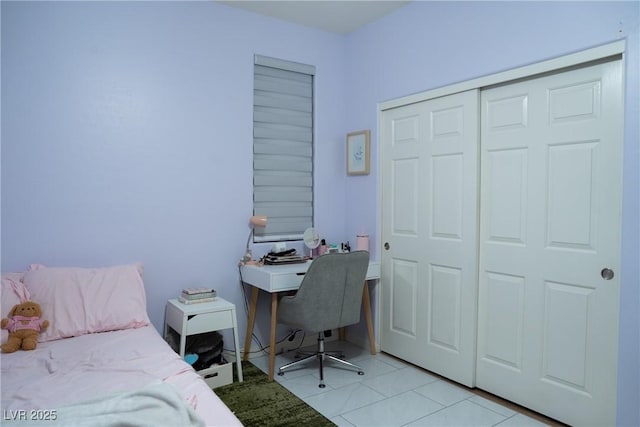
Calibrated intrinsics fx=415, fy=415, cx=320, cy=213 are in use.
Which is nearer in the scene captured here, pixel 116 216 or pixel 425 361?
pixel 116 216

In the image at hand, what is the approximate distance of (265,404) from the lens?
257cm

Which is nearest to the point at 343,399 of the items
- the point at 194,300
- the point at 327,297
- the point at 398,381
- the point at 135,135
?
the point at 398,381

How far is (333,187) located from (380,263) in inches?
33.0

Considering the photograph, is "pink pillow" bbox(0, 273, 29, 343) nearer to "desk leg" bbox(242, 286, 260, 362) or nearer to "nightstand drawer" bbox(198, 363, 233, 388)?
"nightstand drawer" bbox(198, 363, 233, 388)

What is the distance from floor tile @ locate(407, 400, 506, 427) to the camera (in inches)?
92.8

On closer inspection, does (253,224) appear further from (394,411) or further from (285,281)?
(394,411)

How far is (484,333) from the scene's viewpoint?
2762mm

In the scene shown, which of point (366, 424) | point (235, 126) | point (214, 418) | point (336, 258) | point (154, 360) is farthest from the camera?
point (235, 126)

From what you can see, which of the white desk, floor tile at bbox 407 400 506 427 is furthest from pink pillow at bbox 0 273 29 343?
floor tile at bbox 407 400 506 427

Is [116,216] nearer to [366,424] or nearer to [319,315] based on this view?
[319,315]

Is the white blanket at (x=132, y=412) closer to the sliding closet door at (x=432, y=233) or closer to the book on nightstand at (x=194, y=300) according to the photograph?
the book on nightstand at (x=194, y=300)

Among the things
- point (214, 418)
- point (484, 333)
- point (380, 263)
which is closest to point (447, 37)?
point (380, 263)

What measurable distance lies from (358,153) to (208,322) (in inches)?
74.9

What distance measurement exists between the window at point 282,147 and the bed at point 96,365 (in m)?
1.18
